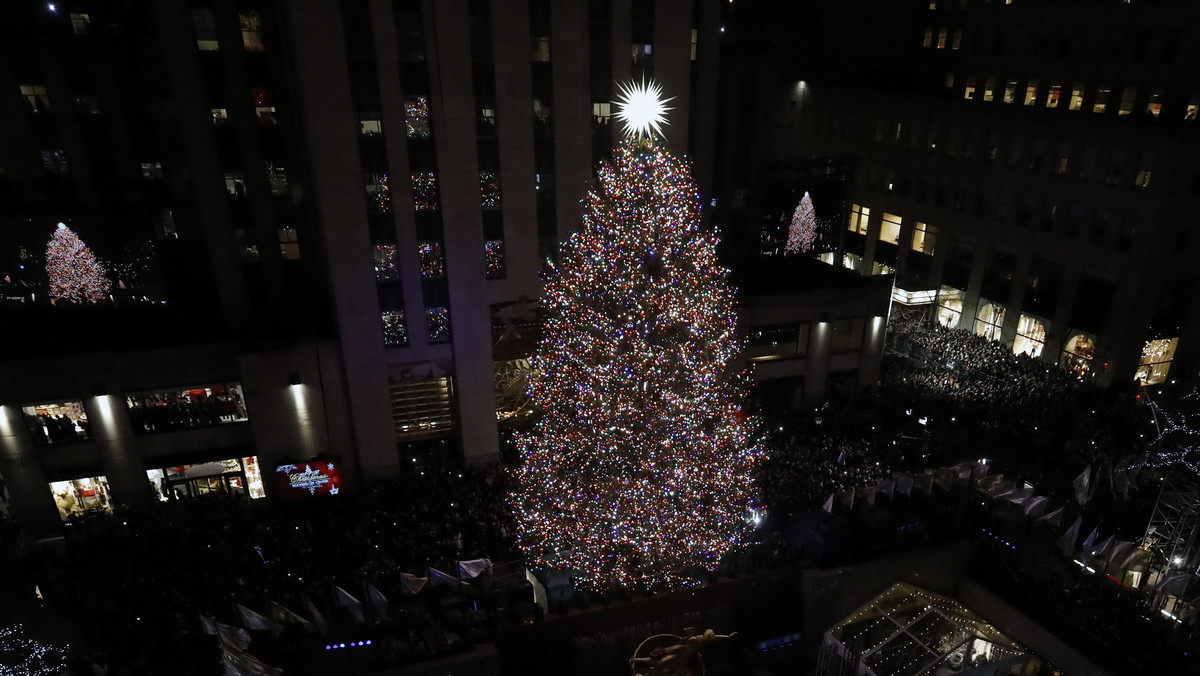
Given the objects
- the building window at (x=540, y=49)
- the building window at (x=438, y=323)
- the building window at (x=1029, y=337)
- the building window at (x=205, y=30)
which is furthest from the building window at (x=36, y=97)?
the building window at (x=1029, y=337)

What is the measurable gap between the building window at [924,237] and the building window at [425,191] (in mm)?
29924

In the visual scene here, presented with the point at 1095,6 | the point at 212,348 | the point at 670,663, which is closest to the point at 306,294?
the point at 212,348

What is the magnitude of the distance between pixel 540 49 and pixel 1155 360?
31.2 meters

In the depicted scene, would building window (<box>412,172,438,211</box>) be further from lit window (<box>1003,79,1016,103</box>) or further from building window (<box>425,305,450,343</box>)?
lit window (<box>1003,79,1016,103</box>)

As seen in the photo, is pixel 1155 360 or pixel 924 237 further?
pixel 924 237

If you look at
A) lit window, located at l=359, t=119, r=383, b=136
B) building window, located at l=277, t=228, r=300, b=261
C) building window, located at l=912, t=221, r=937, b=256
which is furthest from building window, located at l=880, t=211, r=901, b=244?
building window, located at l=277, t=228, r=300, b=261

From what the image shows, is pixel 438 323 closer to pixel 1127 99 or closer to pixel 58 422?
pixel 58 422

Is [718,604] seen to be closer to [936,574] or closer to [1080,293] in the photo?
[936,574]

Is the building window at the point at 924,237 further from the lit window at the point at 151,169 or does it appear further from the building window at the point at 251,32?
the lit window at the point at 151,169

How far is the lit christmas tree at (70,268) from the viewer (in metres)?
25.1

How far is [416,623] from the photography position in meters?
15.5

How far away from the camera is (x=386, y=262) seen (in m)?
21.7

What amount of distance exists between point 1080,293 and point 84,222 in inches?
1719

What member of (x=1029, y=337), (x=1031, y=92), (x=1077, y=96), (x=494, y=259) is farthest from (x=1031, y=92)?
(x=494, y=259)
